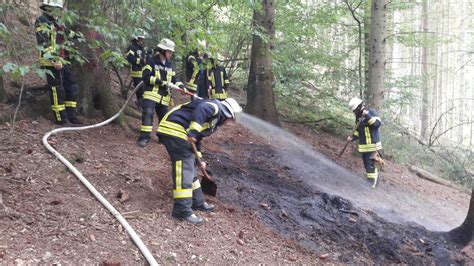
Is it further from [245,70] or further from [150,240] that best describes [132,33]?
[245,70]

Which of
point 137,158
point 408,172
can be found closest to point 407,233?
point 137,158

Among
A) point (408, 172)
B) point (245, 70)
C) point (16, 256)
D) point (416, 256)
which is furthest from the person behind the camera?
point (245, 70)

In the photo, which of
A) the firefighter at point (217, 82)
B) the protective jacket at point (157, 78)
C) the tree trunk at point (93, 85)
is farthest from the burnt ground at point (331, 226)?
the firefighter at point (217, 82)

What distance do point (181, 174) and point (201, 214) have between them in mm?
661

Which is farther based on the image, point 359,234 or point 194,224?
point 359,234

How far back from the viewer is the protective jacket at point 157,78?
6.48 metres

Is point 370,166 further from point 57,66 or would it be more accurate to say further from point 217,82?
point 57,66

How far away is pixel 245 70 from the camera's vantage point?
484 inches

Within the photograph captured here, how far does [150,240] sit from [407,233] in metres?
3.98

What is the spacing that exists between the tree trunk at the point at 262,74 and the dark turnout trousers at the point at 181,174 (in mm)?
5574

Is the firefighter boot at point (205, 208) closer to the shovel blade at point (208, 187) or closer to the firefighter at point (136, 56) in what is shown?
the shovel blade at point (208, 187)

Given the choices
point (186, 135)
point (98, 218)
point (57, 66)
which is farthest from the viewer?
point (57, 66)

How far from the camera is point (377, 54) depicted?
375 inches

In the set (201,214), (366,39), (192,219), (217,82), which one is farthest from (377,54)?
(192,219)
